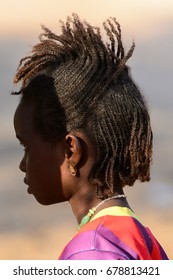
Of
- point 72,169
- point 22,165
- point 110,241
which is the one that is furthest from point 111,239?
point 22,165

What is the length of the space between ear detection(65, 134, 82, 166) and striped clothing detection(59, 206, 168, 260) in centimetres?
21

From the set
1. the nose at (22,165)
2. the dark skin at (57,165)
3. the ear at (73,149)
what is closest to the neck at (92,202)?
the dark skin at (57,165)

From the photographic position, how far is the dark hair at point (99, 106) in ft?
12.9

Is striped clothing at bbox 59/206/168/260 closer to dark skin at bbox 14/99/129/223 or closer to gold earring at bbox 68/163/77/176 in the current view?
dark skin at bbox 14/99/129/223

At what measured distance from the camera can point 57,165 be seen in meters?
3.96

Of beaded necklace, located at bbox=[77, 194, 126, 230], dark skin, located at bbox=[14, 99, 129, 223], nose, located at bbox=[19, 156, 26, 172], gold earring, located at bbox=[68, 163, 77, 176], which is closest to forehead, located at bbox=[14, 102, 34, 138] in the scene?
dark skin, located at bbox=[14, 99, 129, 223]

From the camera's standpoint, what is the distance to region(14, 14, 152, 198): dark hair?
3.92 meters

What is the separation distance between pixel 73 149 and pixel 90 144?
70 mm

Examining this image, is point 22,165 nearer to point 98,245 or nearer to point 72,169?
point 72,169

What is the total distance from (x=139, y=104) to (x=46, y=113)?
36cm

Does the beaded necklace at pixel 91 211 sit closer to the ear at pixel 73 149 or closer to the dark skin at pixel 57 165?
the dark skin at pixel 57 165

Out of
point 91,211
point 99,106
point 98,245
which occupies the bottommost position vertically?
point 98,245

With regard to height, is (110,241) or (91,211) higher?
(91,211)
